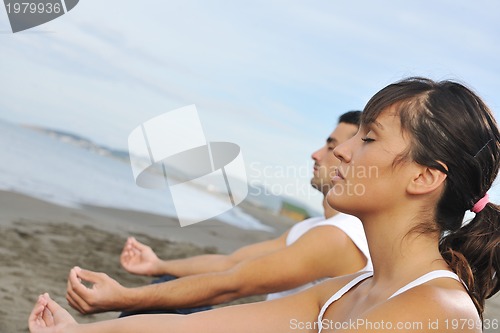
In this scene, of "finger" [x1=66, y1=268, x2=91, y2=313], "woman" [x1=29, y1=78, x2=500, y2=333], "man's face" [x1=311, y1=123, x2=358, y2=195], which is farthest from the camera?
"man's face" [x1=311, y1=123, x2=358, y2=195]

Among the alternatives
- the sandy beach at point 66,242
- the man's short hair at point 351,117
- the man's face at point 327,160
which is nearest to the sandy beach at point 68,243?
the sandy beach at point 66,242

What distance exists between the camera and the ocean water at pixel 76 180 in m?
10.7

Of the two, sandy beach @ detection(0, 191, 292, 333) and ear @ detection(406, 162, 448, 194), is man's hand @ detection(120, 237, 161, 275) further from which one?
ear @ detection(406, 162, 448, 194)

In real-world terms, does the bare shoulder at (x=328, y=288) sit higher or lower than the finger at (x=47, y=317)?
higher

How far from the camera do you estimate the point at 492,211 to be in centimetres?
192

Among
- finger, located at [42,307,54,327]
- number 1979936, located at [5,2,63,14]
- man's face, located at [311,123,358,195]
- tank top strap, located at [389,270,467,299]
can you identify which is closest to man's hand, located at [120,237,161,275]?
man's face, located at [311,123,358,195]

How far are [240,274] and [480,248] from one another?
105cm

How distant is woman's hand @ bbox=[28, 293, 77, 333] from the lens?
1943mm

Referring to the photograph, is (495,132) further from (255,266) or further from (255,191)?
(255,191)

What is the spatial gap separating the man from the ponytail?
0.92 metres

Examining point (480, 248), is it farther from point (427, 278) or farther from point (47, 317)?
point (47, 317)

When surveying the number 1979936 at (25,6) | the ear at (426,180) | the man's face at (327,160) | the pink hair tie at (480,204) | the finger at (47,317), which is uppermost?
the ear at (426,180)

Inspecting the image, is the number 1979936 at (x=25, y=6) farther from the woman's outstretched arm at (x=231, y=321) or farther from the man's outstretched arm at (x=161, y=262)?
the woman's outstretched arm at (x=231, y=321)

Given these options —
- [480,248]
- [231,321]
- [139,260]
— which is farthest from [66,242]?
[480,248]
